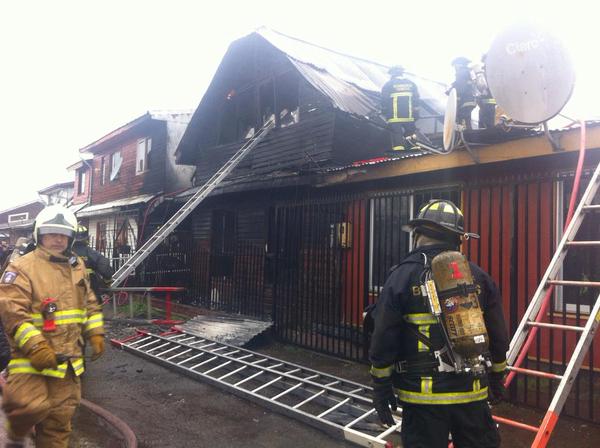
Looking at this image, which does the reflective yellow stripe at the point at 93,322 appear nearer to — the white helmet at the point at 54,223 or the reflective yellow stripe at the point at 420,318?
the white helmet at the point at 54,223

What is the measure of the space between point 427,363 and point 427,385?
0.37 feet

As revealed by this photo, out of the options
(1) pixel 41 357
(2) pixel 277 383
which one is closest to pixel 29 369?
(1) pixel 41 357

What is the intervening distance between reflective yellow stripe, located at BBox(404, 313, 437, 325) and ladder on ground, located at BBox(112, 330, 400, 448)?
152cm

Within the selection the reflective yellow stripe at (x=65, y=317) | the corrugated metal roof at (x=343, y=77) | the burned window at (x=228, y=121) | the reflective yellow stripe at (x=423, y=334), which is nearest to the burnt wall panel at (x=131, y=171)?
the burned window at (x=228, y=121)

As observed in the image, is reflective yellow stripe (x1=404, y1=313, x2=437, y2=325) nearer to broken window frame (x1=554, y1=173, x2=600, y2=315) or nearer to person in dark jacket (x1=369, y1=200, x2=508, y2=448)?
person in dark jacket (x1=369, y1=200, x2=508, y2=448)

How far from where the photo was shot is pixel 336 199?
7.09 m

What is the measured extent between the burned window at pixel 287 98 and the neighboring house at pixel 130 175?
5.23 meters

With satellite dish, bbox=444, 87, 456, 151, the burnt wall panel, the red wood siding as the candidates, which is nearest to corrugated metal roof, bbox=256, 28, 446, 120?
satellite dish, bbox=444, 87, 456, 151

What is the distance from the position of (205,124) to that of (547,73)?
10697 millimetres

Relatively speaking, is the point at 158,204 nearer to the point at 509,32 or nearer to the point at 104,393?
the point at 104,393

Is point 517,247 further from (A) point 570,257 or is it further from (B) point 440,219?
(B) point 440,219

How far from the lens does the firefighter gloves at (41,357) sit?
285 centimetres

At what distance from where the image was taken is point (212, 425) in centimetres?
468

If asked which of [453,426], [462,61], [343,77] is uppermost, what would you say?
[343,77]
